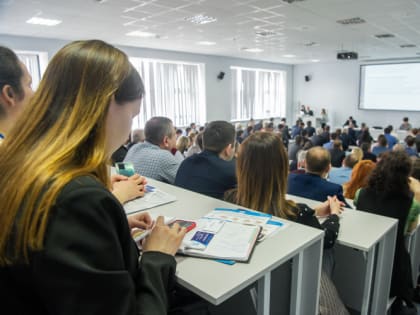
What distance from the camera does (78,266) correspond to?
0.57m

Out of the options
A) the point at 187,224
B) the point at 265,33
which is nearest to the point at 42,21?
the point at 265,33

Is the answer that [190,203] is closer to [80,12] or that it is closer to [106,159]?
[106,159]

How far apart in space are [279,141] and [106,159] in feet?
3.82

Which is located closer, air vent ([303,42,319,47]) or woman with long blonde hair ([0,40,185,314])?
woman with long blonde hair ([0,40,185,314])

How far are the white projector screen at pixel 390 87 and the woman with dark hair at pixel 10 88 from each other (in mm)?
13424

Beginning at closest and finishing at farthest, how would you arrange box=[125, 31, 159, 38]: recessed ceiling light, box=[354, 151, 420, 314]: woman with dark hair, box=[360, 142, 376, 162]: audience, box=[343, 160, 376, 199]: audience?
1. box=[354, 151, 420, 314]: woman with dark hair
2. box=[343, 160, 376, 199]: audience
3. box=[360, 142, 376, 162]: audience
4. box=[125, 31, 159, 38]: recessed ceiling light

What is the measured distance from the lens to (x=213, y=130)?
8.06 ft

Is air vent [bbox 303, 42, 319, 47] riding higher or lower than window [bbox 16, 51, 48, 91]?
higher

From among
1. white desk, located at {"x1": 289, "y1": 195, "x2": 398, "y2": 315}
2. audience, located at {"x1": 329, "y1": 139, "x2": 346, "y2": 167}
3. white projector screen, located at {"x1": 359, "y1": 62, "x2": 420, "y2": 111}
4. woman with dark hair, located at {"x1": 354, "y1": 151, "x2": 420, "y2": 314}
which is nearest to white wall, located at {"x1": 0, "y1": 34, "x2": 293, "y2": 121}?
white projector screen, located at {"x1": 359, "y1": 62, "x2": 420, "y2": 111}

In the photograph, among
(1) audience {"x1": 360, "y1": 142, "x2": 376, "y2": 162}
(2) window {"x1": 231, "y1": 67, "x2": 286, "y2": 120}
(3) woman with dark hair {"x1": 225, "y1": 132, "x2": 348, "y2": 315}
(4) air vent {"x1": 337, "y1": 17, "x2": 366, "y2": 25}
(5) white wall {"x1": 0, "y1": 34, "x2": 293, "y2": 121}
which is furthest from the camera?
(2) window {"x1": 231, "y1": 67, "x2": 286, "y2": 120}

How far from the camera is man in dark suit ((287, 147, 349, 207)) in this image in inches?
85.2

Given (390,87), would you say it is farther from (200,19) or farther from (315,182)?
(315,182)

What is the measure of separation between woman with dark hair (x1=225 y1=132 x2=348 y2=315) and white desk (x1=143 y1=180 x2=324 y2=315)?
259mm

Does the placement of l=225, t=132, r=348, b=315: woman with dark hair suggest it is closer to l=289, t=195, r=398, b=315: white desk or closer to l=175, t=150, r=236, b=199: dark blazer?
l=289, t=195, r=398, b=315: white desk
